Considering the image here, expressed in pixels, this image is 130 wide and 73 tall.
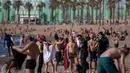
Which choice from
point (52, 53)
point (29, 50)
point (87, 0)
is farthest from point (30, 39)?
point (87, 0)

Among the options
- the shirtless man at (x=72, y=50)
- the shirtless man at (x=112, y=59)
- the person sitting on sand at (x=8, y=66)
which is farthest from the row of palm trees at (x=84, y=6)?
the shirtless man at (x=112, y=59)

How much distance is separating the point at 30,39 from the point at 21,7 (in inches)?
4951

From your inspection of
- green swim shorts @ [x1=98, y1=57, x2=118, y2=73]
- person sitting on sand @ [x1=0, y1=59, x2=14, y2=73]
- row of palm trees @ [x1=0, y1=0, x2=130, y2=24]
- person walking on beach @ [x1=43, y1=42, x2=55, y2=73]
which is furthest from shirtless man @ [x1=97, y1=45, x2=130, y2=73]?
row of palm trees @ [x1=0, y1=0, x2=130, y2=24]

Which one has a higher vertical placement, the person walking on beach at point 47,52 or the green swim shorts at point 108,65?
the green swim shorts at point 108,65

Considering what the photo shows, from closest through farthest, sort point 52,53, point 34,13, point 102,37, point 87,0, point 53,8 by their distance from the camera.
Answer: point 52,53, point 102,37, point 87,0, point 53,8, point 34,13

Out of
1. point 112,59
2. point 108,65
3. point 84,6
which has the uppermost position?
point 84,6

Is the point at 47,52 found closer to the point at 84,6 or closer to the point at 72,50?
the point at 72,50

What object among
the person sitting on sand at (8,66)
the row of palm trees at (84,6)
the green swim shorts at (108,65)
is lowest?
the person sitting on sand at (8,66)

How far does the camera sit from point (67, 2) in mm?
112875

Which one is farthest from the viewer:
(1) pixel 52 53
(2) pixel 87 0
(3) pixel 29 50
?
(2) pixel 87 0

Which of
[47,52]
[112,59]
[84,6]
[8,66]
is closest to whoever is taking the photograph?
[112,59]

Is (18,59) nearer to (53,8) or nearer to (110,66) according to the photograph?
(110,66)

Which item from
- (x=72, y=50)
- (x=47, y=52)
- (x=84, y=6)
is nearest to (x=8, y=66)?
(x=47, y=52)

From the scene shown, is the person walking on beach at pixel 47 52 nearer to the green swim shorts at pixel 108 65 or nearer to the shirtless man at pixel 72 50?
the shirtless man at pixel 72 50
